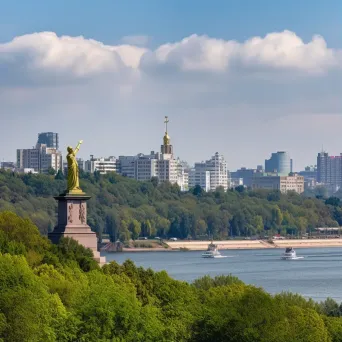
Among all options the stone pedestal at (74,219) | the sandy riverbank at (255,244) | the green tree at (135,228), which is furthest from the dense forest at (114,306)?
the sandy riverbank at (255,244)

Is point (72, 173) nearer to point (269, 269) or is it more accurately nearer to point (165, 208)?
point (269, 269)

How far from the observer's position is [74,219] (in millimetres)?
44531

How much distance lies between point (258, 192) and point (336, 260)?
73150 mm

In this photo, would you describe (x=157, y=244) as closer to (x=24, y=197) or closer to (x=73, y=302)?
(x=24, y=197)

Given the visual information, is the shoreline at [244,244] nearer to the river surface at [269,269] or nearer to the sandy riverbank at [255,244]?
the sandy riverbank at [255,244]

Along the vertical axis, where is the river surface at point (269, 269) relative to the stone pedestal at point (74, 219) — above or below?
below

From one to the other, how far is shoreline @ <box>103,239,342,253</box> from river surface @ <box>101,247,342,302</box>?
13.1 feet

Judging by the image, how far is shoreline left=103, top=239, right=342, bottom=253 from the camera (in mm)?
154163

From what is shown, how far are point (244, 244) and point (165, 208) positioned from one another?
41.5 ft

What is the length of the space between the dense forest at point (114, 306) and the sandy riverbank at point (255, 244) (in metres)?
109

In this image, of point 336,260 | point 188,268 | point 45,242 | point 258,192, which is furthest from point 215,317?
point 258,192

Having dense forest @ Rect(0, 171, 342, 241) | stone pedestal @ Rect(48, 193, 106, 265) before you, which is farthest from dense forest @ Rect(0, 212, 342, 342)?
dense forest @ Rect(0, 171, 342, 241)

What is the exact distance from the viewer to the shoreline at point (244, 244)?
154163 millimetres

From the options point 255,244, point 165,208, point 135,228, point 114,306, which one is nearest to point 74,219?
point 114,306
